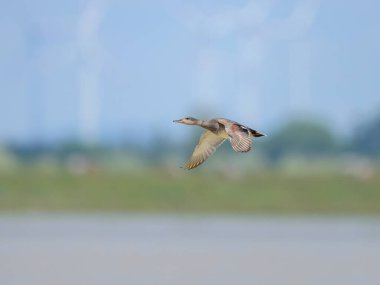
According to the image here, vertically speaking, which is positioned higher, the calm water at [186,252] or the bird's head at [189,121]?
the calm water at [186,252]

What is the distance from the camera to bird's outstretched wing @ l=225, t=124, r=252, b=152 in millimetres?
13344

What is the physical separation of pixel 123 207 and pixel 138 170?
7931 millimetres

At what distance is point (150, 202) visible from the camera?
62031 mm

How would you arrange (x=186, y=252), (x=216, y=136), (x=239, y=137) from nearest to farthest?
(x=239, y=137), (x=216, y=136), (x=186, y=252)

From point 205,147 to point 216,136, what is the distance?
9.8 inches

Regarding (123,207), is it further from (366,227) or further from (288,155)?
(288,155)

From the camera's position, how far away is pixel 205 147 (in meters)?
14.5

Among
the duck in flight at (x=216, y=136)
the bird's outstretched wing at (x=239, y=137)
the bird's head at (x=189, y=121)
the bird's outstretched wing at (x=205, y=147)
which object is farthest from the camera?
the bird's outstretched wing at (x=205, y=147)

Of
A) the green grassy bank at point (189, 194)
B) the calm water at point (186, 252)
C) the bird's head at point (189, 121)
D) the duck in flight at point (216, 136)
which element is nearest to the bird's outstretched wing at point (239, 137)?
the duck in flight at point (216, 136)

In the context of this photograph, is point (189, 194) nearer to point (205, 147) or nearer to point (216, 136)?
point (205, 147)

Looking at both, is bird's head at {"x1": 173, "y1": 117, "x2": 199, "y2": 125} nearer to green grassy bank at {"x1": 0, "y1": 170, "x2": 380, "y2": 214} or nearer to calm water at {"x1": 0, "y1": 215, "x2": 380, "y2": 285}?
calm water at {"x1": 0, "y1": 215, "x2": 380, "y2": 285}

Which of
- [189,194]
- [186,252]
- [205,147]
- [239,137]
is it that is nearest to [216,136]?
[205,147]

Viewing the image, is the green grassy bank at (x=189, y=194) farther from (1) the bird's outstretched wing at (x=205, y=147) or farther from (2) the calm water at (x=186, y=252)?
(1) the bird's outstretched wing at (x=205, y=147)

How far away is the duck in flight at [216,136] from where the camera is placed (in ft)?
44.2
